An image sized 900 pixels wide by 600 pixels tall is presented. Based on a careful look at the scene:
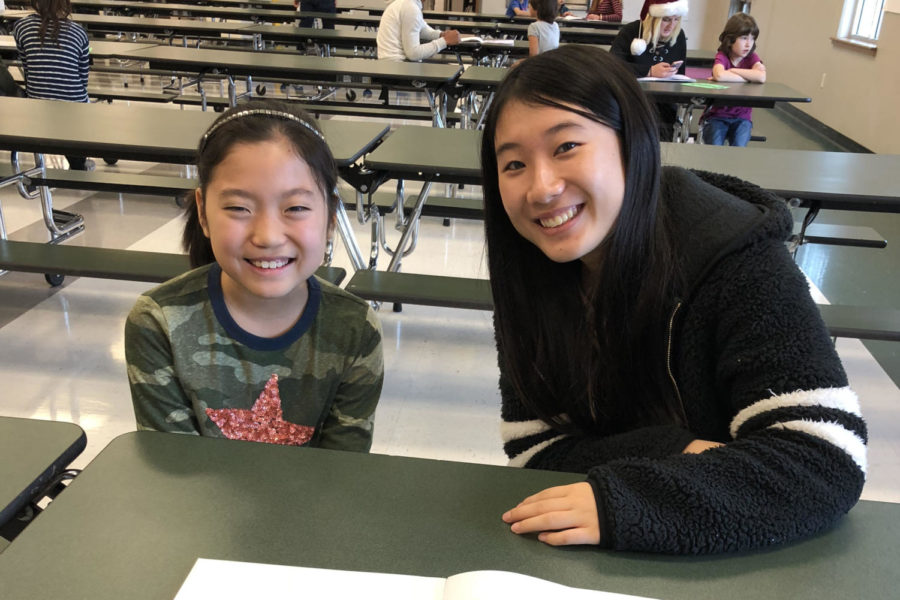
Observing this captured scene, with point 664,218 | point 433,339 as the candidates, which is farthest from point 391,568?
point 433,339

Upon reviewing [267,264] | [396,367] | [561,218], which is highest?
[561,218]

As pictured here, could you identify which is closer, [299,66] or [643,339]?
[643,339]

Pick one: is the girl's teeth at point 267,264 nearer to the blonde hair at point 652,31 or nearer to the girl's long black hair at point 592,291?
the girl's long black hair at point 592,291

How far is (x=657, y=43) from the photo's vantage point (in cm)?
391

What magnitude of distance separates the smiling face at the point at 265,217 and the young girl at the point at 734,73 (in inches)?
136

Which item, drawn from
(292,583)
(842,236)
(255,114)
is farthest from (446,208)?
(292,583)

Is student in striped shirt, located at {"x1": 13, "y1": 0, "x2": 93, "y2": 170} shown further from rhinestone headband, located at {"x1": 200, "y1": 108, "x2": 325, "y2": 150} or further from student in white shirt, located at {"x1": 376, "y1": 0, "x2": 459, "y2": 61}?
rhinestone headband, located at {"x1": 200, "y1": 108, "x2": 325, "y2": 150}

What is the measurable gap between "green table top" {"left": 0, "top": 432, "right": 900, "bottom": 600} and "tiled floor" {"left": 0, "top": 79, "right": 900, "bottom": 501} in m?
1.16

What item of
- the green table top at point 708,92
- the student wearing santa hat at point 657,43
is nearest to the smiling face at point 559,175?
the green table top at point 708,92

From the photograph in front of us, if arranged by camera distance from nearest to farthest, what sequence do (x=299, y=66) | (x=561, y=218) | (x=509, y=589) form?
(x=509, y=589)
(x=561, y=218)
(x=299, y=66)

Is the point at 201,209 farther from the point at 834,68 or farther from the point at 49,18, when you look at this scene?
the point at 834,68

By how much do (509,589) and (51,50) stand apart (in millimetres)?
3624

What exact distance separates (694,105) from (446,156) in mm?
1947

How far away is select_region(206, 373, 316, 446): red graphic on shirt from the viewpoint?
1027 mm
